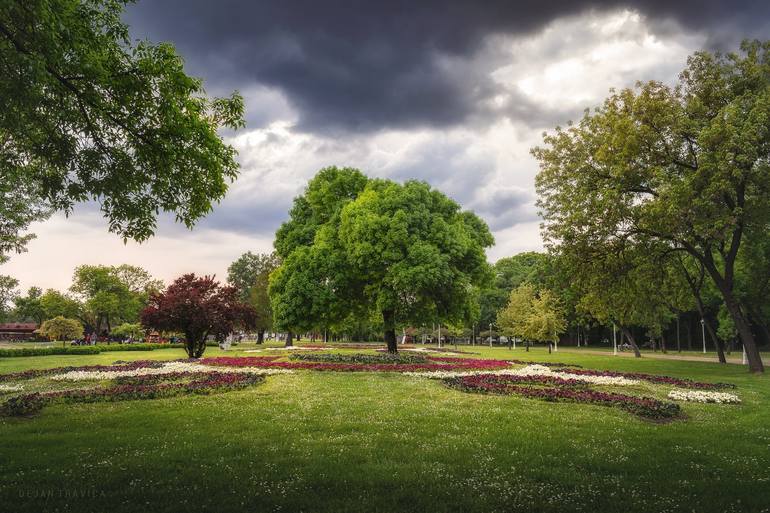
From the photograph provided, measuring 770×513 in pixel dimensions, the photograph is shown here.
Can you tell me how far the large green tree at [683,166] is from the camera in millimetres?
22734

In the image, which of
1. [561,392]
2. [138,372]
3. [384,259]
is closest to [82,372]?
[138,372]

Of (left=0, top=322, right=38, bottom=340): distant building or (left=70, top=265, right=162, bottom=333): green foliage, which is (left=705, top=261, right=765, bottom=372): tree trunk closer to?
(left=70, top=265, right=162, bottom=333): green foliage

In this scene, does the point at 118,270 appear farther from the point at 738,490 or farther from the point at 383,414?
the point at 738,490

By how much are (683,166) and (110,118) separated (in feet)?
92.9

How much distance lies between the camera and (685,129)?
979 inches

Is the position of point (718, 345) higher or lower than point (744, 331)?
lower

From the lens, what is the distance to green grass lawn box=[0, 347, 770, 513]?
257 inches

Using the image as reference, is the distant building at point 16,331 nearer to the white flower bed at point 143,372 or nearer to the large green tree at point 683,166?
the white flower bed at point 143,372

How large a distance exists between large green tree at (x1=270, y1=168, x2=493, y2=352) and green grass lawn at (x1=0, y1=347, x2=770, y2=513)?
55.3 ft

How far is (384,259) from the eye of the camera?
30.5 metres

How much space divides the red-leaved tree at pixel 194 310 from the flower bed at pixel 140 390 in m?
12.8

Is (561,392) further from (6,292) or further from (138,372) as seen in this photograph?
(6,292)

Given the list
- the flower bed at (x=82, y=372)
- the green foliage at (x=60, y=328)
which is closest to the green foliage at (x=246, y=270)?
the green foliage at (x=60, y=328)

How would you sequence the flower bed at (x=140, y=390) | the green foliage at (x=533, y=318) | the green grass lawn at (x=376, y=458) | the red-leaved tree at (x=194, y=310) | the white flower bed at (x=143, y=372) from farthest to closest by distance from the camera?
1. the green foliage at (x=533, y=318)
2. the red-leaved tree at (x=194, y=310)
3. the white flower bed at (x=143, y=372)
4. the flower bed at (x=140, y=390)
5. the green grass lawn at (x=376, y=458)
